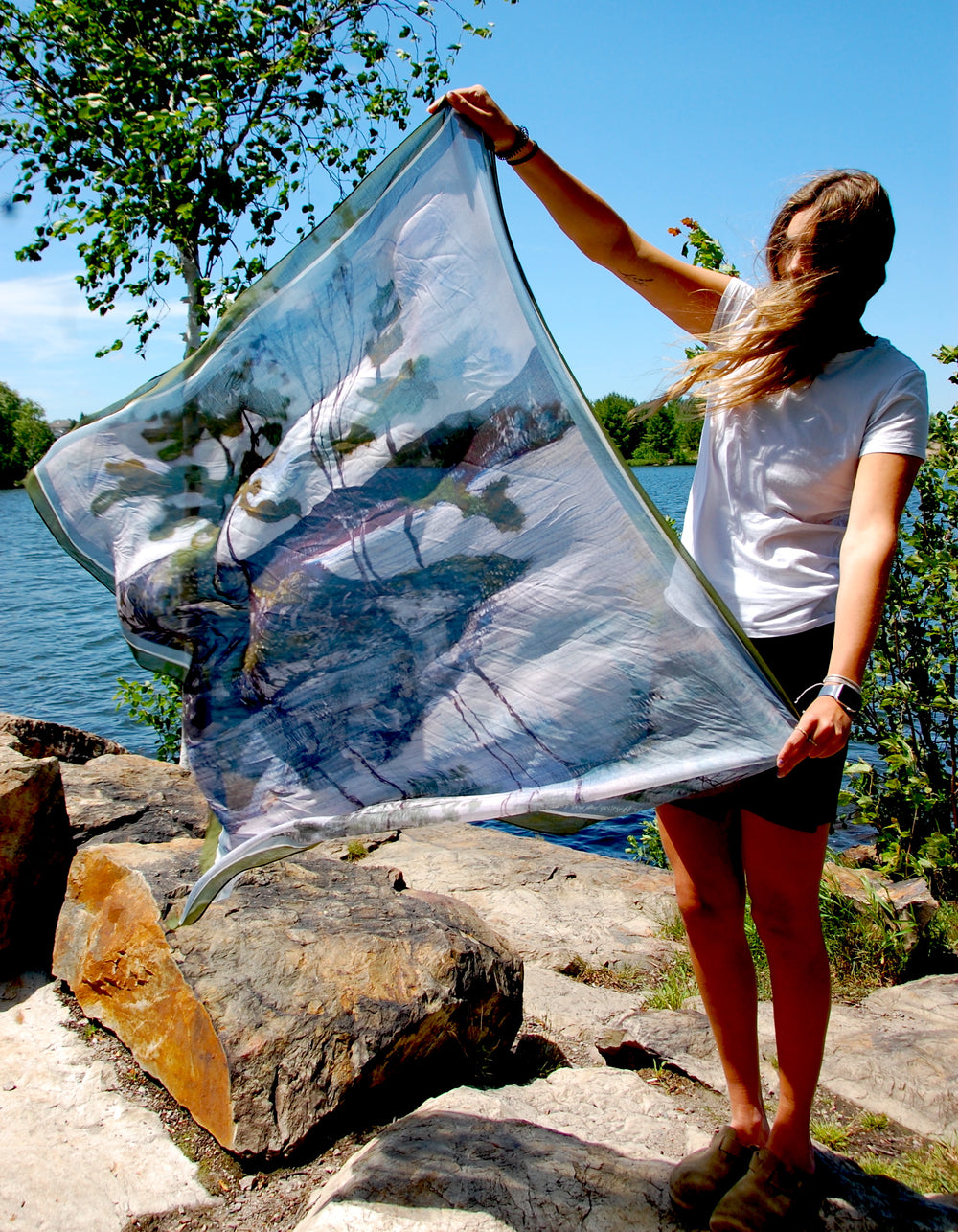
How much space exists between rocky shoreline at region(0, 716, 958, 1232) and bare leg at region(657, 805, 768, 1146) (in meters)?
0.31

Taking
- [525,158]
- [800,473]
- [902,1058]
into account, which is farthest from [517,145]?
[902,1058]

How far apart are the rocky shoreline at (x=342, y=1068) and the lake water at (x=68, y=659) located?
110 inches

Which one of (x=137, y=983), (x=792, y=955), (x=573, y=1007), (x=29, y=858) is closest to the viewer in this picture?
(x=792, y=955)

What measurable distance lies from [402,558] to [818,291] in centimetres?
101

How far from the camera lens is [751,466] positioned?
188 centimetres

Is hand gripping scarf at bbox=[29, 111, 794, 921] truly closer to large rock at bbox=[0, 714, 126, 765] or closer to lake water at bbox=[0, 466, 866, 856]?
large rock at bbox=[0, 714, 126, 765]

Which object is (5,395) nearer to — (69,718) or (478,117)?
(69,718)

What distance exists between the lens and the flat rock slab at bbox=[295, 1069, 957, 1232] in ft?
6.79

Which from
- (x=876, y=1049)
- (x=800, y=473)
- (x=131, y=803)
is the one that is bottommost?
(x=876, y=1049)

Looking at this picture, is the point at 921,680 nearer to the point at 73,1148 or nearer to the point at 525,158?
the point at 525,158

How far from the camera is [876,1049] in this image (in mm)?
3027

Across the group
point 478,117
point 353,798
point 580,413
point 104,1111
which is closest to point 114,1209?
point 104,1111

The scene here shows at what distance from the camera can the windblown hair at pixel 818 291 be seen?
5.81ft

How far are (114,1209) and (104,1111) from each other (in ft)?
1.27
